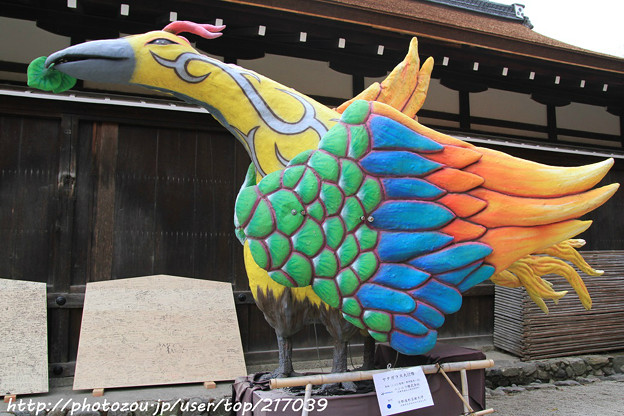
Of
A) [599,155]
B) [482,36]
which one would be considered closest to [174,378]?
[482,36]

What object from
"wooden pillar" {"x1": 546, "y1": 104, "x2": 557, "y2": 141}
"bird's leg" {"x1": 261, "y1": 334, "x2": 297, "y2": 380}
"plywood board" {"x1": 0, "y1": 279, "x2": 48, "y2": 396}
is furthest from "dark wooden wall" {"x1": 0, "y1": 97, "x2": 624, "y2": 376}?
"wooden pillar" {"x1": 546, "y1": 104, "x2": 557, "y2": 141}

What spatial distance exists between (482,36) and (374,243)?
3709mm

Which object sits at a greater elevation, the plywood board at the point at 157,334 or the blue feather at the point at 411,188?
the blue feather at the point at 411,188

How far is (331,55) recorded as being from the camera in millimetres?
5172

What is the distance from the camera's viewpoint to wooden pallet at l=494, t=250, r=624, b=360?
5312 millimetres

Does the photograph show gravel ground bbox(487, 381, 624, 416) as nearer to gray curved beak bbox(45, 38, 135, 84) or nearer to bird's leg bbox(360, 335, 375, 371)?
bird's leg bbox(360, 335, 375, 371)

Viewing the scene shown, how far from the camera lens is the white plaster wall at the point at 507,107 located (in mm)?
5965

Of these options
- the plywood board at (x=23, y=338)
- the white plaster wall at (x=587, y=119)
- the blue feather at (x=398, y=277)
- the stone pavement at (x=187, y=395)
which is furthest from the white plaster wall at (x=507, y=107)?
the plywood board at (x=23, y=338)

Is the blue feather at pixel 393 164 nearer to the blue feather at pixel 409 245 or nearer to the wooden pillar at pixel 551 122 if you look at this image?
the blue feather at pixel 409 245

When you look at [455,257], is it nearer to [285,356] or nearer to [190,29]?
[285,356]

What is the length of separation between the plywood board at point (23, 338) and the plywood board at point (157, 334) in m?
0.31

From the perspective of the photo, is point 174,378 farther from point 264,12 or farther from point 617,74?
point 617,74

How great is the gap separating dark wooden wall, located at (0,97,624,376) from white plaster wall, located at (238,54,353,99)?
816 millimetres

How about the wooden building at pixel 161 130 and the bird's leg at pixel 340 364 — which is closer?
the bird's leg at pixel 340 364
